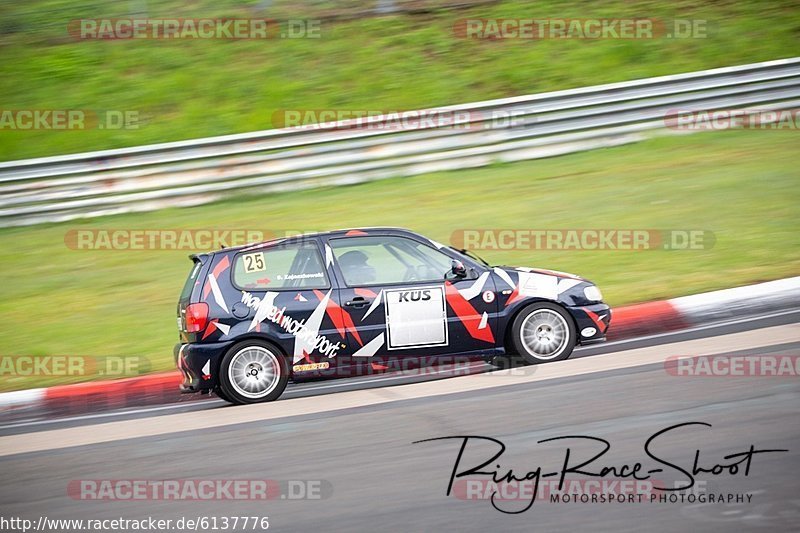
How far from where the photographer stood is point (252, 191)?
1516cm

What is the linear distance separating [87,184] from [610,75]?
950cm

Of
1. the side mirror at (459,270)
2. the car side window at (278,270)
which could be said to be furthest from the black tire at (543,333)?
the car side window at (278,270)

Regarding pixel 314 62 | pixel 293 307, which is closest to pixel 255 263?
pixel 293 307

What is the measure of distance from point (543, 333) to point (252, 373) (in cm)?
261

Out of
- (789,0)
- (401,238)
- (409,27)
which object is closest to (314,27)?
(409,27)

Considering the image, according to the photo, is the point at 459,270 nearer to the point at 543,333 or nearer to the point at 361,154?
the point at 543,333

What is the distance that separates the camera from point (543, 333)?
8688 millimetres

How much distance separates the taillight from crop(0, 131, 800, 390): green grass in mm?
1821

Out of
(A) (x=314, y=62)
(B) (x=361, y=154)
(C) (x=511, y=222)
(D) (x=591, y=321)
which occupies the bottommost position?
(D) (x=591, y=321)

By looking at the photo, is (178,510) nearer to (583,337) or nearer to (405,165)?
(583,337)

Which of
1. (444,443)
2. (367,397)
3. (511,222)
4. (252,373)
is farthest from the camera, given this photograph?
(511,222)

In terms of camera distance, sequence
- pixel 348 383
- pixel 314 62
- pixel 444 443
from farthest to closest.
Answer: pixel 314 62 < pixel 348 383 < pixel 444 443

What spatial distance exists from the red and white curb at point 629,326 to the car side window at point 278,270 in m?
1.46

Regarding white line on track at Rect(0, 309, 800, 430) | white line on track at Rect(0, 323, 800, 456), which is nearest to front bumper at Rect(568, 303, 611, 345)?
white line on track at Rect(0, 323, 800, 456)
